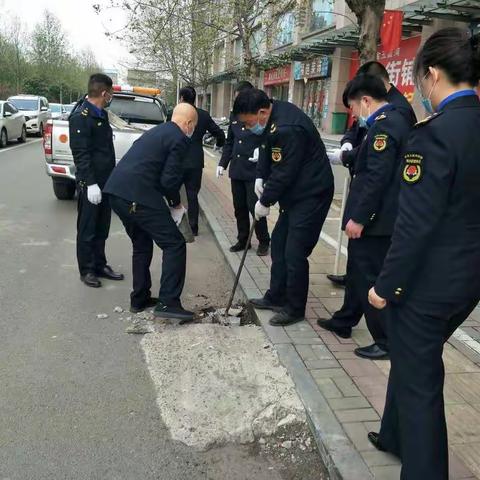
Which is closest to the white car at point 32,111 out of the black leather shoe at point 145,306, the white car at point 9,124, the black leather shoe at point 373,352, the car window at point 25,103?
the car window at point 25,103

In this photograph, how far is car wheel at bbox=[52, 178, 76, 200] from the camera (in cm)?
934

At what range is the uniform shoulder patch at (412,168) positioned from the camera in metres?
1.96

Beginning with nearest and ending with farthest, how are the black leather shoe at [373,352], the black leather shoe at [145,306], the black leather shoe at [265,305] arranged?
1. the black leather shoe at [373,352]
2. the black leather shoe at [265,305]
3. the black leather shoe at [145,306]

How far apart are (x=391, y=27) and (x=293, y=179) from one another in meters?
12.2

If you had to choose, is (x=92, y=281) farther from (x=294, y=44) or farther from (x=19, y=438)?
(x=294, y=44)

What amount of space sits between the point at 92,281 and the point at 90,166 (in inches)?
44.4

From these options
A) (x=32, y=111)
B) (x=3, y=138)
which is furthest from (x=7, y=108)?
(x=32, y=111)

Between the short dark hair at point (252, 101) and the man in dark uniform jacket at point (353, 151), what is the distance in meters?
Answer: 0.62

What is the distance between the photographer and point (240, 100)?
4184mm

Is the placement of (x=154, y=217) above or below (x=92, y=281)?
above

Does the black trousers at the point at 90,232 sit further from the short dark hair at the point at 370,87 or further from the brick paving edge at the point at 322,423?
the short dark hair at the point at 370,87

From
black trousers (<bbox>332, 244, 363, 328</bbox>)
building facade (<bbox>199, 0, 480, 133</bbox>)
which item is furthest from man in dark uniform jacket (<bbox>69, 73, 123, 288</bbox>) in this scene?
building facade (<bbox>199, 0, 480, 133</bbox>)

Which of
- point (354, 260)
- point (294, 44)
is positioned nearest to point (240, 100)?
point (354, 260)

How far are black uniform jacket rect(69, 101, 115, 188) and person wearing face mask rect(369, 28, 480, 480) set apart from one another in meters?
3.63
